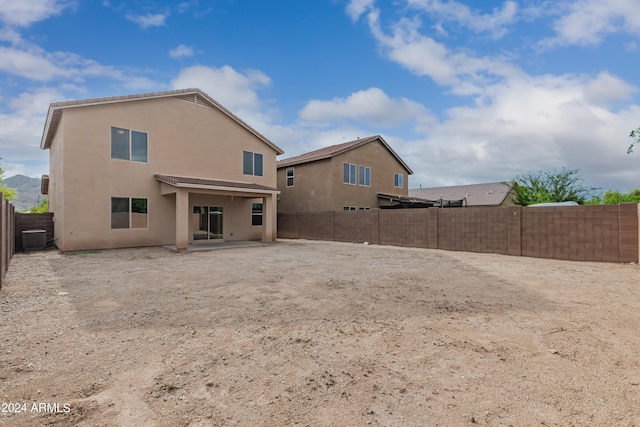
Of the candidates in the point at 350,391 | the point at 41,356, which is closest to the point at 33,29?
the point at 41,356

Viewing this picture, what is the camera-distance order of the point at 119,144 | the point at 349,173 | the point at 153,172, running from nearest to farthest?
the point at 119,144, the point at 153,172, the point at 349,173

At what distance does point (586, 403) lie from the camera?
98.7 inches

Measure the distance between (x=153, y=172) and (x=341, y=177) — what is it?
12052 mm

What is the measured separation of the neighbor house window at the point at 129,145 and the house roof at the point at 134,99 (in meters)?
1.32

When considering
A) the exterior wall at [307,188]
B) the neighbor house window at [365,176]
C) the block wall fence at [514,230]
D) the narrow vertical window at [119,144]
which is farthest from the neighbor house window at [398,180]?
the narrow vertical window at [119,144]

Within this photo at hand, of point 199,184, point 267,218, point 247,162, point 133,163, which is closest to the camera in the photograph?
point 199,184

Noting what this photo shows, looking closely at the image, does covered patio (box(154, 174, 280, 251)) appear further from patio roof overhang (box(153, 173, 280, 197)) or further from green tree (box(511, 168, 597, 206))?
green tree (box(511, 168, 597, 206))

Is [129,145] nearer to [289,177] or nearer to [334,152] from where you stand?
[289,177]

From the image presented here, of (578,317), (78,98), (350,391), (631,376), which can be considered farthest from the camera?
(78,98)

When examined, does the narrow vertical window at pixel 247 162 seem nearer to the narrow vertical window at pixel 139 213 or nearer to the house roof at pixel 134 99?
the house roof at pixel 134 99

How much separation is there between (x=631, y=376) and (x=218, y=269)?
27.6ft

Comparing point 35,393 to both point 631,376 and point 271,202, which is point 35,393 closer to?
point 631,376

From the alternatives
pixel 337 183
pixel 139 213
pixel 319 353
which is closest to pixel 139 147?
pixel 139 213

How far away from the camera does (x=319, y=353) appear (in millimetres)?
3434
